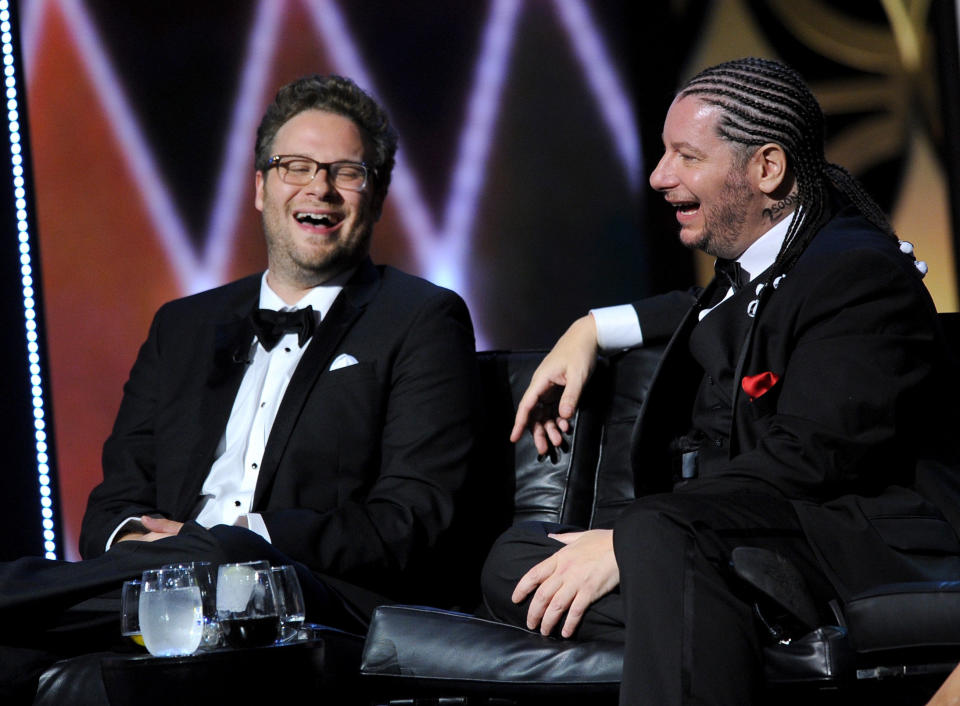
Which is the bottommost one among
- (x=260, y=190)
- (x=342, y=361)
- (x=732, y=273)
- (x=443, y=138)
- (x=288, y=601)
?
(x=288, y=601)

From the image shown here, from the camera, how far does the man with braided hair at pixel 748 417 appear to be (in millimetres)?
1744

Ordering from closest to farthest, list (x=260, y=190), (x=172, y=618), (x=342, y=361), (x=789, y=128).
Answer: (x=172, y=618), (x=789, y=128), (x=342, y=361), (x=260, y=190)

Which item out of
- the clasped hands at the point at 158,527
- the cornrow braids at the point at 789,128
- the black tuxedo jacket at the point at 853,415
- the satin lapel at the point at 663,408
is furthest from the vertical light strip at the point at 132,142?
the black tuxedo jacket at the point at 853,415

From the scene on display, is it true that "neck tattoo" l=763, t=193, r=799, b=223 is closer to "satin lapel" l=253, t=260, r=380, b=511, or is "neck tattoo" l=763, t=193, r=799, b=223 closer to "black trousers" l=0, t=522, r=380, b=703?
"satin lapel" l=253, t=260, r=380, b=511

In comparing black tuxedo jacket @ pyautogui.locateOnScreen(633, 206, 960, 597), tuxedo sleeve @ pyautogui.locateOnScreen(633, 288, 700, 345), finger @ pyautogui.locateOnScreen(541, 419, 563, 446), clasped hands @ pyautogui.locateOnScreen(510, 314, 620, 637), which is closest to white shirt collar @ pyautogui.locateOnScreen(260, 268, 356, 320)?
finger @ pyautogui.locateOnScreen(541, 419, 563, 446)

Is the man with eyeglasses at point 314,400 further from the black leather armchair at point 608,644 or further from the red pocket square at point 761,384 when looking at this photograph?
the red pocket square at point 761,384

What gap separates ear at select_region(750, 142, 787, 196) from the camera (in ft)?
8.04

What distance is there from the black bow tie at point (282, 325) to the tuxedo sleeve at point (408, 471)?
23 centimetres

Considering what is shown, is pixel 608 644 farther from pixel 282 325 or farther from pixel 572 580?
pixel 282 325

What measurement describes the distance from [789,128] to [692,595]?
114 centimetres

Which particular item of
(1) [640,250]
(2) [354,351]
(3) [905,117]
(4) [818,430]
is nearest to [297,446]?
(2) [354,351]

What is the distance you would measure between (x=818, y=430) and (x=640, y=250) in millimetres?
1977

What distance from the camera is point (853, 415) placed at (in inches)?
77.4

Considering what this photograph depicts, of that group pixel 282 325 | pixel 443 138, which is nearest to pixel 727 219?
pixel 282 325
